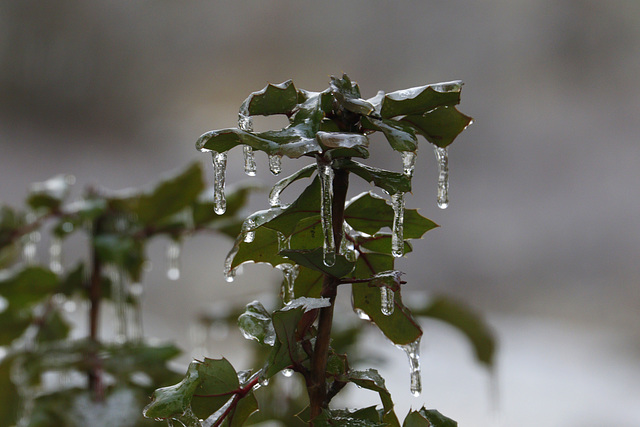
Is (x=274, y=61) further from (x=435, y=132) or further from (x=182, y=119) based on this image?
(x=435, y=132)

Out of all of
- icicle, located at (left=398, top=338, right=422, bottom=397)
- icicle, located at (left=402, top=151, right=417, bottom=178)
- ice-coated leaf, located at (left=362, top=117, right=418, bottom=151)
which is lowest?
icicle, located at (left=398, top=338, right=422, bottom=397)

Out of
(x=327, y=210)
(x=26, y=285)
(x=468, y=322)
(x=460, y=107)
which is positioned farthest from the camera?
(x=460, y=107)

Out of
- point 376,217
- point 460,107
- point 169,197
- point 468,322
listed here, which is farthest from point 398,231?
point 460,107

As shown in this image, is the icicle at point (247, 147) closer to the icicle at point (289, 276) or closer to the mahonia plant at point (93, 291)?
the icicle at point (289, 276)

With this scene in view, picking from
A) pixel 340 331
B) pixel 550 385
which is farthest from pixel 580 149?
pixel 340 331

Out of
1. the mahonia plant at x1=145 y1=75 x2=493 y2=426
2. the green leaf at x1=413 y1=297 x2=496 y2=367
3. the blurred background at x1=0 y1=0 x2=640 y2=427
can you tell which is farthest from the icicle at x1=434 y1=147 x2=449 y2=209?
the blurred background at x1=0 y1=0 x2=640 y2=427

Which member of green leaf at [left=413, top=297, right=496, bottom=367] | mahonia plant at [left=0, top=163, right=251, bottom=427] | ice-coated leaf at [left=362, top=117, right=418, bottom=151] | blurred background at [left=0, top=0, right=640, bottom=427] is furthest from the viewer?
blurred background at [left=0, top=0, right=640, bottom=427]

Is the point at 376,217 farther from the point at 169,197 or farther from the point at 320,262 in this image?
the point at 169,197

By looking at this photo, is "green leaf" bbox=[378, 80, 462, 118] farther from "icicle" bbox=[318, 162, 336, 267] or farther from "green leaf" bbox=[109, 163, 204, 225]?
"green leaf" bbox=[109, 163, 204, 225]

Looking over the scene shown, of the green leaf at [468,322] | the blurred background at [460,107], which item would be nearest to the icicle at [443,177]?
the green leaf at [468,322]
